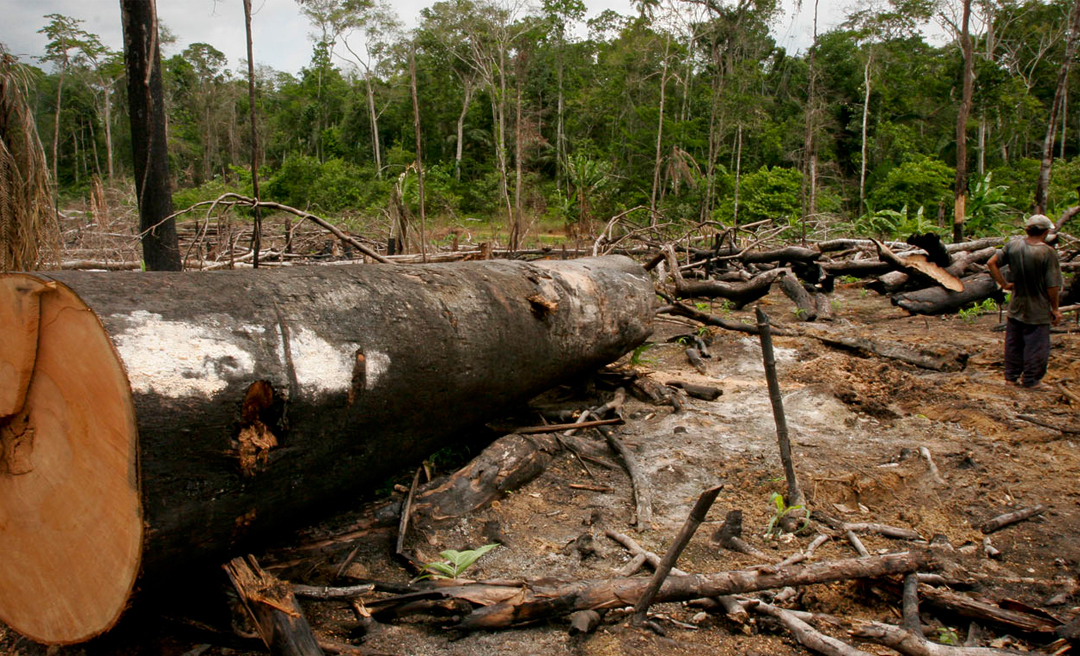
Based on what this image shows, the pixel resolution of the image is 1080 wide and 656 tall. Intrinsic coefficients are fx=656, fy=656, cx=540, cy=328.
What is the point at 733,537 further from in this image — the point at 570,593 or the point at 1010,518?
the point at 1010,518

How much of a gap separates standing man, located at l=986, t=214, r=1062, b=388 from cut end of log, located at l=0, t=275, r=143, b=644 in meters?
5.95

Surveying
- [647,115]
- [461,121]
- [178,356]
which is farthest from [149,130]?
[461,121]

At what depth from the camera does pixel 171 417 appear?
6.22ft

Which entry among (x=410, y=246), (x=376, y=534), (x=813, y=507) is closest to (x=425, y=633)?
(x=376, y=534)

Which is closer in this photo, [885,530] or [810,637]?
[810,637]

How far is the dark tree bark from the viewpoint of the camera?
15.1 ft

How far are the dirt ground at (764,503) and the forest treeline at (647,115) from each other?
14.5 meters

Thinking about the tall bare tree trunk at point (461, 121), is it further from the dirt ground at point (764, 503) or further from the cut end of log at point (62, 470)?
the cut end of log at point (62, 470)

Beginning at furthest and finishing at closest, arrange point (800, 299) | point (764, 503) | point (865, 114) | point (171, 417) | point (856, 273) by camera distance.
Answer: point (865, 114) < point (856, 273) < point (800, 299) < point (764, 503) < point (171, 417)

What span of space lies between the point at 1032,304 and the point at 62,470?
20.4ft

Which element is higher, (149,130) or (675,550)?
(149,130)

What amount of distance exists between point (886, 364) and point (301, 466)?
5.03 m

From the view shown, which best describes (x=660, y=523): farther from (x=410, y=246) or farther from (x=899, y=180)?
(x=899, y=180)

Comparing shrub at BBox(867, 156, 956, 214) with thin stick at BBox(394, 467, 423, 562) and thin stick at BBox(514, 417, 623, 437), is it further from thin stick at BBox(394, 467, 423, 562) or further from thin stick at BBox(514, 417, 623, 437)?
thin stick at BBox(394, 467, 423, 562)
